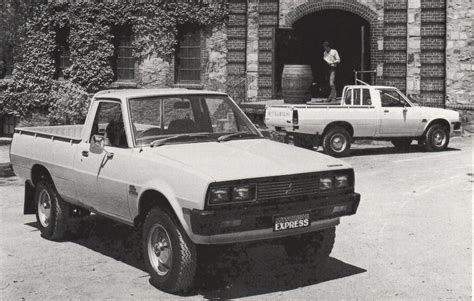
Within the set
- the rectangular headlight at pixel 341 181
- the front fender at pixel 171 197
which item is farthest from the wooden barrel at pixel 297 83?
the front fender at pixel 171 197

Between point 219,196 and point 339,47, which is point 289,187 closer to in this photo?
point 219,196

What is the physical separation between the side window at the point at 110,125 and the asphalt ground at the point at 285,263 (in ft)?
4.03

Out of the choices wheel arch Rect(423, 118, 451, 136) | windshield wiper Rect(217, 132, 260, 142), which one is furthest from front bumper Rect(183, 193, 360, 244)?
wheel arch Rect(423, 118, 451, 136)

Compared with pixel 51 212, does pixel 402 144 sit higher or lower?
higher

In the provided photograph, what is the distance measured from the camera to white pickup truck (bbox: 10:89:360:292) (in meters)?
5.73

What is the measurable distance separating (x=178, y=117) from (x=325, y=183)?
168 cm

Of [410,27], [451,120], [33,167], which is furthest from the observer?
[410,27]

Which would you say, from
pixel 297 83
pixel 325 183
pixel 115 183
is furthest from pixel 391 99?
pixel 115 183

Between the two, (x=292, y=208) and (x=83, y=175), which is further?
(x=83, y=175)

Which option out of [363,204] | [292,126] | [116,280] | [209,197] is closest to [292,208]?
[209,197]

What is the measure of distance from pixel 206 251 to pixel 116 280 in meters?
0.93

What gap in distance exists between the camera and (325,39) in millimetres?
22359

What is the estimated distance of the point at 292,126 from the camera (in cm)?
1595

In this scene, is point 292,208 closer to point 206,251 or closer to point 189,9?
point 206,251
